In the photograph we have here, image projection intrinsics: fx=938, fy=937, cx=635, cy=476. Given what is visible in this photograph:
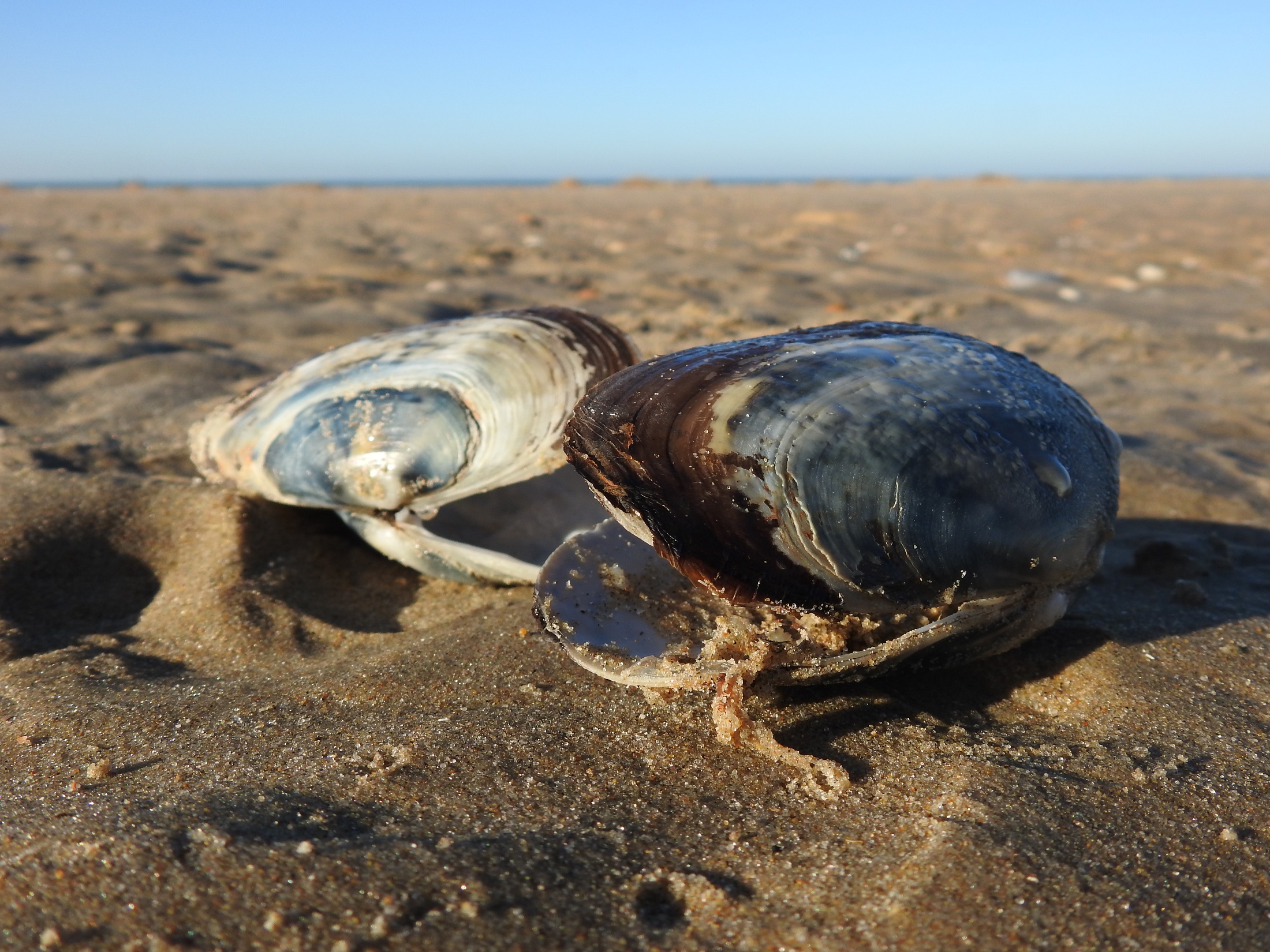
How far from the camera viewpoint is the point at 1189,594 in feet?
7.59

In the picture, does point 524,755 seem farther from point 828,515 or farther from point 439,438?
point 439,438

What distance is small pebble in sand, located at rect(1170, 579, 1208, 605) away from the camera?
2.31 metres

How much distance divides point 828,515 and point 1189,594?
1.16m

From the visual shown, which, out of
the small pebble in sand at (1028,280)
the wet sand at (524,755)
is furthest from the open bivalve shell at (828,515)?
the small pebble in sand at (1028,280)

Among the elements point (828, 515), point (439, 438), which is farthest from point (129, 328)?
point (828, 515)

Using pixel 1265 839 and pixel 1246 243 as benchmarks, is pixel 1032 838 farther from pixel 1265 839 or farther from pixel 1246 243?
pixel 1246 243

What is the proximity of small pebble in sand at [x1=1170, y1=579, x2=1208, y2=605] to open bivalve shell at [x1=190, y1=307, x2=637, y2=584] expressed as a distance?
5.21ft

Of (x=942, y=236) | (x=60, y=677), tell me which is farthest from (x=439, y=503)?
(x=942, y=236)

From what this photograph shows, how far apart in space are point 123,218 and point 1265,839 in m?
14.6

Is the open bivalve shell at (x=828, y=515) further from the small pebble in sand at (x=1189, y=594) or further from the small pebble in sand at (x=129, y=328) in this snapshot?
the small pebble in sand at (x=129, y=328)

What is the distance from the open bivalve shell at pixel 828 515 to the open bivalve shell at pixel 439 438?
1.86 feet

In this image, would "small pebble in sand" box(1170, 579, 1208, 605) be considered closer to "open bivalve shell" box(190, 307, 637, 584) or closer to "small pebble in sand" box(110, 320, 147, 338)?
"open bivalve shell" box(190, 307, 637, 584)

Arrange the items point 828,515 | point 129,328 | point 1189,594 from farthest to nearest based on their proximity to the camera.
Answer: point 129,328, point 1189,594, point 828,515

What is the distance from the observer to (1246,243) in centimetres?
1030
